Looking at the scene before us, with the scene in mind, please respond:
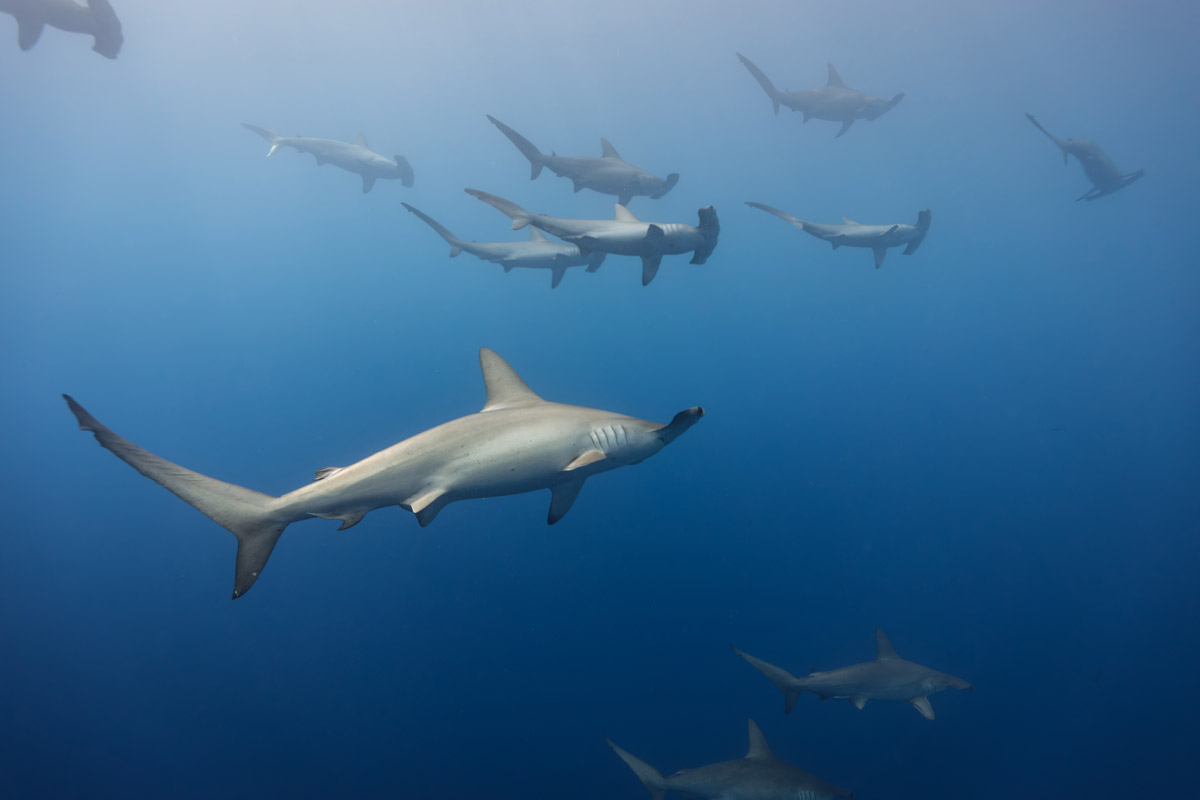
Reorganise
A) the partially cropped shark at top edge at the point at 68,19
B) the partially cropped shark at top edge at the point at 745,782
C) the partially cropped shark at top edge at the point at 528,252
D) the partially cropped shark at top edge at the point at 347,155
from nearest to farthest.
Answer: the partially cropped shark at top edge at the point at 745,782, the partially cropped shark at top edge at the point at 528,252, the partially cropped shark at top edge at the point at 68,19, the partially cropped shark at top edge at the point at 347,155

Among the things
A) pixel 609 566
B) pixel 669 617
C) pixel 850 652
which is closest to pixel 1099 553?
pixel 850 652

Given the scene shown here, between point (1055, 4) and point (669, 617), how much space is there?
3329 centimetres

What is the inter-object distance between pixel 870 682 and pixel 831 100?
12373 millimetres

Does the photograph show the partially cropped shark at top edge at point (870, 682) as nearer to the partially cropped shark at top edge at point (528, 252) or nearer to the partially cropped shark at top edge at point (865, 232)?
the partially cropped shark at top edge at point (865, 232)

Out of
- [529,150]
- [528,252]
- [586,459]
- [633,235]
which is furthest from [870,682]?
[529,150]

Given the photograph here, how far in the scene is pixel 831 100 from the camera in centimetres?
1177

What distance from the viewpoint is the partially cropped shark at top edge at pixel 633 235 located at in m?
5.17

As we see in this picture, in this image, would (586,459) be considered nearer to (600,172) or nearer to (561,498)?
(561,498)

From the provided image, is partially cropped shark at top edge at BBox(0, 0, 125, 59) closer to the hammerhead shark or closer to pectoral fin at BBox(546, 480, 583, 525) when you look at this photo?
the hammerhead shark

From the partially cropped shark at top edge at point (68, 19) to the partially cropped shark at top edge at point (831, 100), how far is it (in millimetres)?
13509

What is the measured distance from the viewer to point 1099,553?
13781 mm

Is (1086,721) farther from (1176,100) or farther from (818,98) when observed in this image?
(1176,100)

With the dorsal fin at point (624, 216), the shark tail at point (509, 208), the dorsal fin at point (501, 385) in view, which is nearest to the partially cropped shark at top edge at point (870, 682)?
the dorsal fin at point (501, 385)

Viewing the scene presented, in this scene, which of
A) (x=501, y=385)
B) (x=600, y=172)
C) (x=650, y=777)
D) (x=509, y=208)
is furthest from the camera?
(x=600, y=172)
